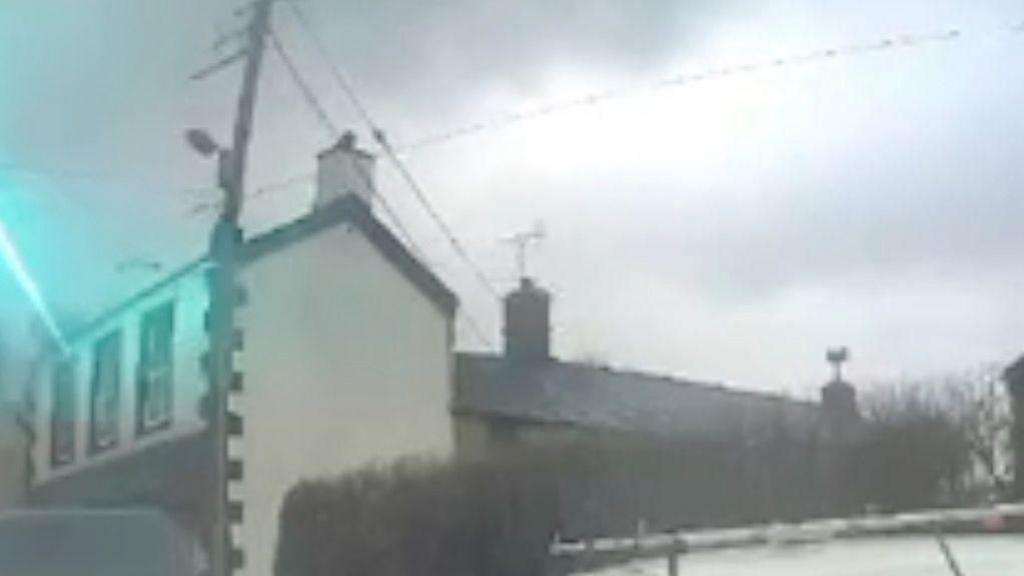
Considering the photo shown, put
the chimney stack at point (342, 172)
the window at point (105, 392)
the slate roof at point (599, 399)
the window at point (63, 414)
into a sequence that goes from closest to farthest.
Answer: the chimney stack at point (342, 172) < the slate roof at point (599, 399) < the window at point (105, 392) < the window at point (63, 414)

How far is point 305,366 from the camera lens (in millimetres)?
29156

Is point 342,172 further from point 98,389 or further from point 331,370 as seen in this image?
point 98,389

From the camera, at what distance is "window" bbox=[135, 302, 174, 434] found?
31141 mm

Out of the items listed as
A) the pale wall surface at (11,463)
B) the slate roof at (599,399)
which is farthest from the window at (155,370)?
the pale wall surface at (11,463)

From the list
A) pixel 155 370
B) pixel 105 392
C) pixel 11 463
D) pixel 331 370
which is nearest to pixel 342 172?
pixel 331 370

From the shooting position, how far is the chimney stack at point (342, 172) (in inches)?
1155

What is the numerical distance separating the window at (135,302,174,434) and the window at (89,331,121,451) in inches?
61.9

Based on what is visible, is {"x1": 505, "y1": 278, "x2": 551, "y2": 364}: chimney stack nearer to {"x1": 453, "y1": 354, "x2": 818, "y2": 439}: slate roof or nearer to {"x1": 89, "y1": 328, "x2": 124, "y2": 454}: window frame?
{"x1": 453, "y1": 354, "x2": 818, "y2": 439}: slate roof

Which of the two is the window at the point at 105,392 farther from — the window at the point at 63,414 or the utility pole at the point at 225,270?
the utility pole at the point at 225,270

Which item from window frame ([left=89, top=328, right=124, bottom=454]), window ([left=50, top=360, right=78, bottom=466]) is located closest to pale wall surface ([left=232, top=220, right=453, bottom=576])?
window frame ([left=89, top=328, right=124, bottom=454])

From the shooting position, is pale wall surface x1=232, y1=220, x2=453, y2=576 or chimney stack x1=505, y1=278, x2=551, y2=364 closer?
pale wall surface x1=232, y1=220, x2=453, y2=576

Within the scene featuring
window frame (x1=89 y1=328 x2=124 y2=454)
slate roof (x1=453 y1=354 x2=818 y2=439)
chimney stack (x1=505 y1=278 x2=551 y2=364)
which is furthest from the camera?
chimney stack (x1=505 y1=278 x2=551 y2=364)

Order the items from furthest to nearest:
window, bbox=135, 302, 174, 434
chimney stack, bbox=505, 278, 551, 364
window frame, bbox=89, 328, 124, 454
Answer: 1. chimney stack, bbox=505, 278, 551, 364
2. window frame, bbox=89, 328, 124, 454
3. window, bbox=135, 302, 174, 434

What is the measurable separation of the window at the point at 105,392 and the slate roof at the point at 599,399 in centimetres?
628
